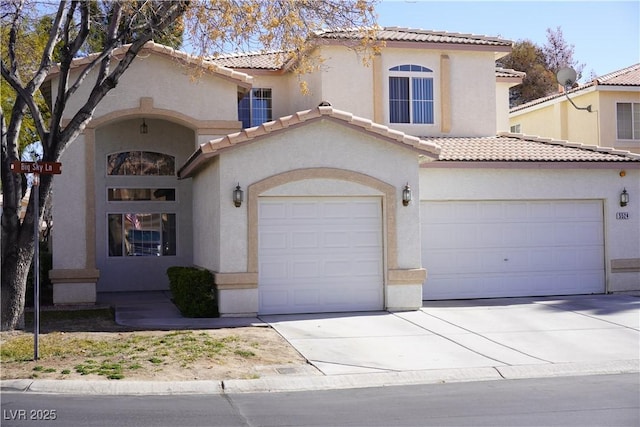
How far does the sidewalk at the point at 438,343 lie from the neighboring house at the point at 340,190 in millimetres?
846

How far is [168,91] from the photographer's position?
18516 millimetres

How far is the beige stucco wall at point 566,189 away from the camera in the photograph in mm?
18062

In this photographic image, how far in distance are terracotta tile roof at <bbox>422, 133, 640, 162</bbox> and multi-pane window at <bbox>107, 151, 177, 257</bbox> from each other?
25.3 ft

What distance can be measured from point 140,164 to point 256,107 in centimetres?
377

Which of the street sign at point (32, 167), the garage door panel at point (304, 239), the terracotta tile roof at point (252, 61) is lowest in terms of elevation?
the garage door panel at point (304, 239)

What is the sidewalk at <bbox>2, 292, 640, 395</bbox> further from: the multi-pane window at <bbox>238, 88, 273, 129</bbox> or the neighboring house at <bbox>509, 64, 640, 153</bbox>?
the neighboring house at <bbox>509, 64, 640, 153</bbox>

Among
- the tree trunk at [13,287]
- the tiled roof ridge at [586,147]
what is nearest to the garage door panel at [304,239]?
the tree trunk at [13,287]

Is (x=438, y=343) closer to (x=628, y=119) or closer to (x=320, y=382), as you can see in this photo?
(x=320, y=382)

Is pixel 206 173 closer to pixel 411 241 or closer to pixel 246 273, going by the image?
pixel 246 273

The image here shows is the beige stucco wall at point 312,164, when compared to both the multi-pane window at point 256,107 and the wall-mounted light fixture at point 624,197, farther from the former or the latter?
the multi-pane window at point 256,107

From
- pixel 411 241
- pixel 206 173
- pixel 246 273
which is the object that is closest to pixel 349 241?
pixel 411 241

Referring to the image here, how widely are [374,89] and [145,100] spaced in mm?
6448

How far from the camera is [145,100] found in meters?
18.4

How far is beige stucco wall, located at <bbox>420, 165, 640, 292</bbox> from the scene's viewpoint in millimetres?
18062
